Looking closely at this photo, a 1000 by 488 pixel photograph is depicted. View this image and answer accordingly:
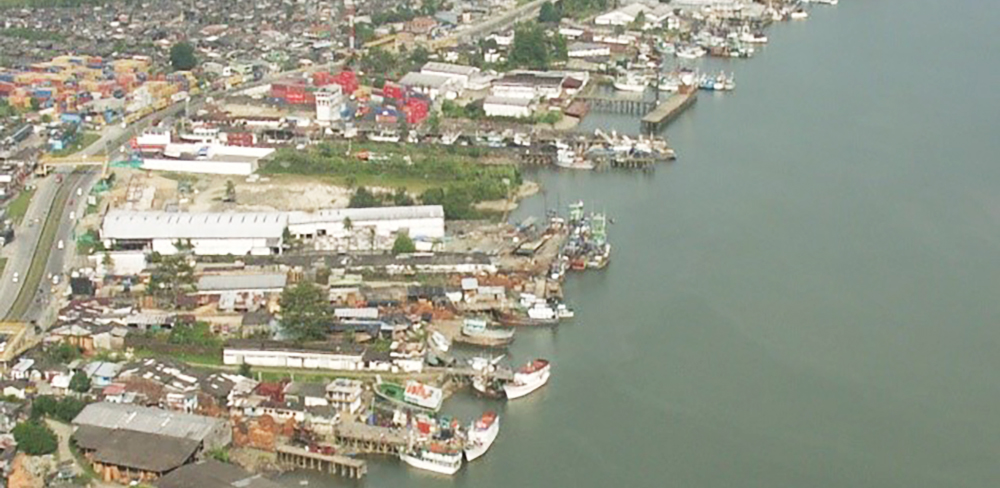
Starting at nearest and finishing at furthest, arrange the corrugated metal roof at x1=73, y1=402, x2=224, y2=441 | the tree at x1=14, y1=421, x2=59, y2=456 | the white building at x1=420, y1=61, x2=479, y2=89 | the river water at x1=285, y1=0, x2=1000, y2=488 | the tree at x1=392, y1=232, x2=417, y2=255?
the tree at x1=14, y1=421, x2=59, y2=456, the corrugated metal roof at x1=73, y1=402, x2=224, y2=441, the river water at x1=285, y1=0, x2=1000, y2=488, the tree at x1=392, y1=232, x2=417, y2=255, the white building at x1=420, y1=61, x2=479, y2=89

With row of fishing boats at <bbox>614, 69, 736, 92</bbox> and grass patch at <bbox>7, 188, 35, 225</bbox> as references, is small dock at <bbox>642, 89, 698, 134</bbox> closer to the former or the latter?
row of fishing boats at <bbox>614, 69, 736, 92</bbox>

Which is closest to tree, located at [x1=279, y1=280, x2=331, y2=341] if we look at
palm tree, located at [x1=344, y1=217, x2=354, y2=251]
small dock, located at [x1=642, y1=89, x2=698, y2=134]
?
palm tree, located at [x1=344, y1=217, x2=354, y2=251]

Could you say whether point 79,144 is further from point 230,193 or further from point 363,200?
point 363,200

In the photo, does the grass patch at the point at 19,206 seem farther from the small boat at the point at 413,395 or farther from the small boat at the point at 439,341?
the small boat at the point at 413,395

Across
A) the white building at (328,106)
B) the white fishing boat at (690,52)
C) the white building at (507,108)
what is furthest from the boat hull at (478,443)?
the white fishing boat at (690,52)

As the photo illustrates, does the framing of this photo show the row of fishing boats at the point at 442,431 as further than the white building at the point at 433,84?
No

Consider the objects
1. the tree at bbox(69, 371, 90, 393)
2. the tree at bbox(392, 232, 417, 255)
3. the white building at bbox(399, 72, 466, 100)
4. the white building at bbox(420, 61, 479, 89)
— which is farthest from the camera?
the white building at bbox(420, 61, 479, 89)

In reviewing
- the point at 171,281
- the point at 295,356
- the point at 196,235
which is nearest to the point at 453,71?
the point at 196,235
